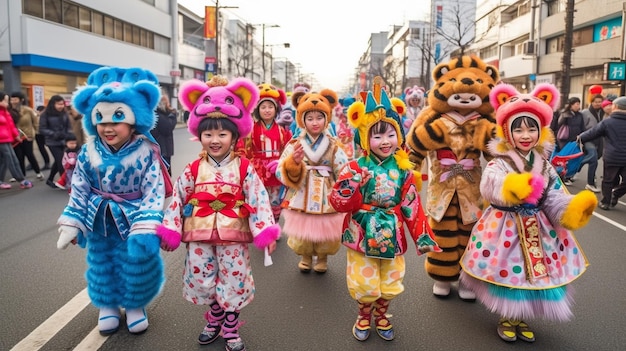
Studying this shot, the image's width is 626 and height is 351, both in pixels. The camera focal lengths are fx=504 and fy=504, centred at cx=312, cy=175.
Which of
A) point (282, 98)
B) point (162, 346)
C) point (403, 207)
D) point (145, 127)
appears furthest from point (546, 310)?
point (282, 98)

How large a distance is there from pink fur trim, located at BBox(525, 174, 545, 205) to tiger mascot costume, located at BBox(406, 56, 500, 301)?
0.95 metres

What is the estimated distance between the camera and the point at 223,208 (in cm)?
359

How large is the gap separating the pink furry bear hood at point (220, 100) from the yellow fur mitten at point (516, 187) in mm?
1922

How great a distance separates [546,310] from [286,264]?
9.29 ft

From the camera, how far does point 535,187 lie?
3504 millimetres

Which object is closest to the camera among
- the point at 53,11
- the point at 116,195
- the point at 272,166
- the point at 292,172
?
the point at 116,195

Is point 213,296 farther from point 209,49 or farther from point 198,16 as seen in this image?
point 198,16

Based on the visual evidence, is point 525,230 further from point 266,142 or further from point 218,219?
point 266,142

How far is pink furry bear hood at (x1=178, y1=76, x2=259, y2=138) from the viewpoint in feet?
12.0

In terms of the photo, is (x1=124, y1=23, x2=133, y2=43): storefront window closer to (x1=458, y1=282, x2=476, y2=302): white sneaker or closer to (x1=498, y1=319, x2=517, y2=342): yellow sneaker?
(x1=458, y1=282, x2=476, y2=302): white sneaker

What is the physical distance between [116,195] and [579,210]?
3.29m

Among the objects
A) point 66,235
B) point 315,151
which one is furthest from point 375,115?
point 66,235

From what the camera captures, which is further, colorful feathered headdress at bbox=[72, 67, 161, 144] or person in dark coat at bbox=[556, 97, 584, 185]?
person in dark coat at bbox=[556, 97, 584, 185]

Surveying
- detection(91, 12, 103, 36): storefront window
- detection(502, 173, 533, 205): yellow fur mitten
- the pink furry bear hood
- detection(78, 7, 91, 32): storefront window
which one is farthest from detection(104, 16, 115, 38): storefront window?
detection(502, 173, 533, 205): yellow fur mitten
